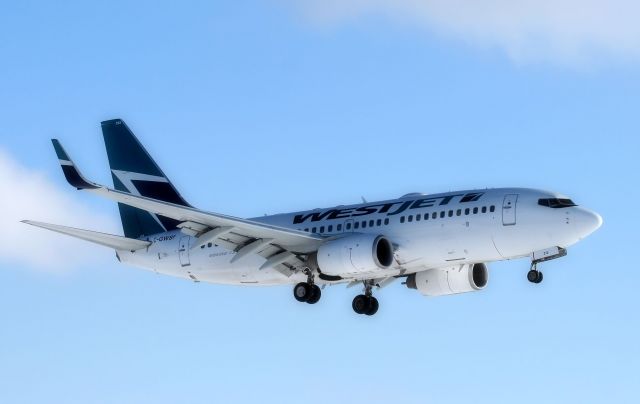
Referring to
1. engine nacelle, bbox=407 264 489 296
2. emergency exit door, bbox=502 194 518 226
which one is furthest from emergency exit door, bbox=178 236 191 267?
emergency exit door, bbox=502 194 518 226

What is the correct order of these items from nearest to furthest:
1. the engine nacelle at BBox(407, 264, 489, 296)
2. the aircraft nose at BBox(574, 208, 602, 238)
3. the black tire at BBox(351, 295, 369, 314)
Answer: the aircraft nose at BBox(574, 208, 602, 238)
the engine nacelle at BBox(407, 264, 489, 296)
the black tire at BBox(351, 295, 369, 314)

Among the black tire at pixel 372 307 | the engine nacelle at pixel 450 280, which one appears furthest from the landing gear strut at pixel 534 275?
the black tire at pixel 372 307

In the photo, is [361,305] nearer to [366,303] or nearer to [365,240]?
[366,303]

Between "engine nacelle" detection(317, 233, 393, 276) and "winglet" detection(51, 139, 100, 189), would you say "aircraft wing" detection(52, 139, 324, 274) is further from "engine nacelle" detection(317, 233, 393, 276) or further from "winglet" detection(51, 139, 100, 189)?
"engine nacelle" detection(317, 233, 393, 276)

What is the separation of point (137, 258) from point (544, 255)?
21263 mm

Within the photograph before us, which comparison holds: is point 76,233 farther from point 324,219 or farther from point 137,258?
point 324,219

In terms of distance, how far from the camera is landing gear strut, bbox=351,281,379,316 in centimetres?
6172

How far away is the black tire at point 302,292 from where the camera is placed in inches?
2389

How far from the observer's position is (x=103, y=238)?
64.4 meters

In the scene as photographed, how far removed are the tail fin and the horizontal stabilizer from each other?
2.03 m

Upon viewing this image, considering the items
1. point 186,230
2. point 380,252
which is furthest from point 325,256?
point 186,230

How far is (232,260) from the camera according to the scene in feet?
199

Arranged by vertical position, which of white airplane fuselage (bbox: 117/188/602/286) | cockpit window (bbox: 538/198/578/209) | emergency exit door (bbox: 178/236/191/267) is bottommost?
emergency exit door (bbox: 178/236/191/267)

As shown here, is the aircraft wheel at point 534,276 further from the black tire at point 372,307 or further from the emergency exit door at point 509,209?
the black tire at point 372,307
